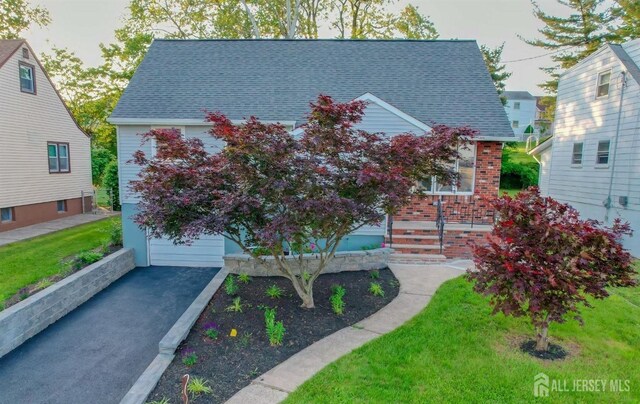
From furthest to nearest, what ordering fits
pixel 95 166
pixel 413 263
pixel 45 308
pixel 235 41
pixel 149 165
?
pixel 95 166
pixel 235 41
pixel 413 263
pixel 45 308
pixel 149 165

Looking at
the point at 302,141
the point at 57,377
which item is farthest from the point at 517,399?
the point at 57,377

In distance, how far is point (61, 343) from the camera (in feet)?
19.2

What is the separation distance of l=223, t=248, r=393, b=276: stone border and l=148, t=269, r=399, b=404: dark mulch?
20 cm

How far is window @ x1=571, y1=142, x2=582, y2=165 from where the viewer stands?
13834 mm

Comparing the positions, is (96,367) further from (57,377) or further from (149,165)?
(149,165)

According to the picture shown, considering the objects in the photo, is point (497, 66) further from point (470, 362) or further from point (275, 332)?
point (275, 332)

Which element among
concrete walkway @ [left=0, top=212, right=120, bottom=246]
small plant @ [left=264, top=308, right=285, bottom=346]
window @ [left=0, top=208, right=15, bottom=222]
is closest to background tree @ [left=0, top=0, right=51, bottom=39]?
concrete walkway @ [left=0, top=212, right=120, bottom=246]

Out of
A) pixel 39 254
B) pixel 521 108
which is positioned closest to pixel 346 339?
pixel 39 254

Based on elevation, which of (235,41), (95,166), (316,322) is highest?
(235,41)

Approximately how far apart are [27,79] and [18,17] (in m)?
16.1

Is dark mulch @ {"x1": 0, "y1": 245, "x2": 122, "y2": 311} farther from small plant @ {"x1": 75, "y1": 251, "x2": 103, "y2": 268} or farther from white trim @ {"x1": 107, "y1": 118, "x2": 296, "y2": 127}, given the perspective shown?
white trim @ {"x1": 107, "y1": 118, "x2": 296, "y2": 127}

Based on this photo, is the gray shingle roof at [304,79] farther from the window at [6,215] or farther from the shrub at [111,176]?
the window at [6,215]

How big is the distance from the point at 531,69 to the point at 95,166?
29018 millimetres

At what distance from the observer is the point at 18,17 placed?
80.6ft
